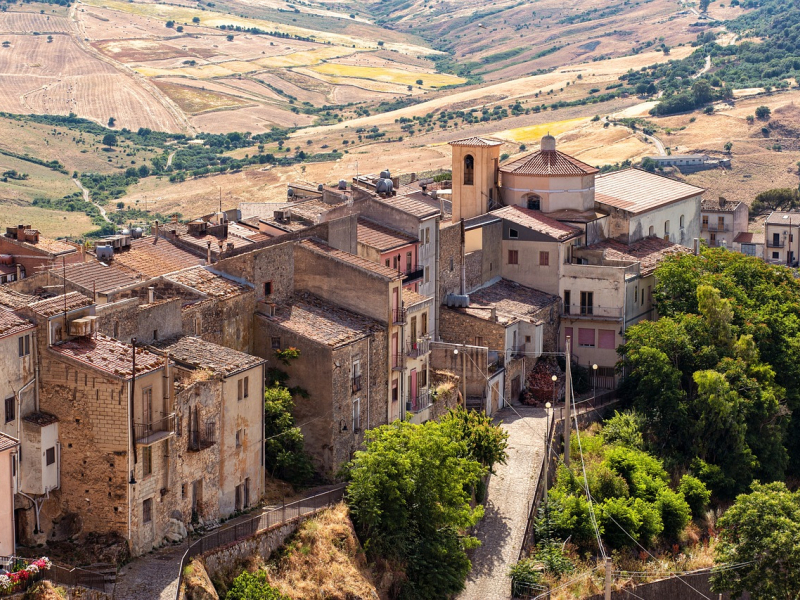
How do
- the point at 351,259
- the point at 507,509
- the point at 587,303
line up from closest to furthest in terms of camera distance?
1. the point at 507,509
2. the point at 351,259
3. the point at 587,303

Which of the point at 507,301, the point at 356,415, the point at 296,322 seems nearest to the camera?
the point at 296,322

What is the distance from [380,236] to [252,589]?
2360 centimetres

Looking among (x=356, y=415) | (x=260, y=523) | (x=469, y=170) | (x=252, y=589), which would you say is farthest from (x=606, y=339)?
(x=252, y=589)

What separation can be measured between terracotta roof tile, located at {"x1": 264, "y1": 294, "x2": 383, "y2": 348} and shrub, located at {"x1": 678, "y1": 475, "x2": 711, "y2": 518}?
17055mm

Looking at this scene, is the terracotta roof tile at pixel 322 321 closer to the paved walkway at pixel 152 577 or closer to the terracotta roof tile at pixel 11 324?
the paved walkway at pixel 152 577

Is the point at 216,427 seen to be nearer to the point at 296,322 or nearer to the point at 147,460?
the point at 147,460

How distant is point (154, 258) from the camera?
186 ft

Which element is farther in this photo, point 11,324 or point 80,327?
point 80,327

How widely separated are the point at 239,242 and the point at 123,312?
13.8m

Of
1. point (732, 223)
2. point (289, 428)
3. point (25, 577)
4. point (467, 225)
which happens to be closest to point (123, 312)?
point (289, 428)

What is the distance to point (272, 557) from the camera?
46.0 m

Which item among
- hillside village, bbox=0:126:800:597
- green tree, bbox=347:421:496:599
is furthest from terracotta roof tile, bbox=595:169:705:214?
green tree, bbox=347:421:496:599

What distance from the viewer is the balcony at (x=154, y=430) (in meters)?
42.5

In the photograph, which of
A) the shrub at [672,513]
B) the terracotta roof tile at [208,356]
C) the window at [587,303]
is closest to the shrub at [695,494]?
the shrub at [672,513]
